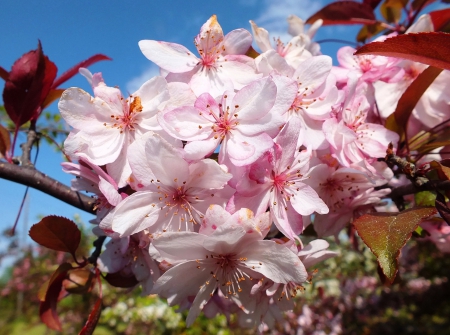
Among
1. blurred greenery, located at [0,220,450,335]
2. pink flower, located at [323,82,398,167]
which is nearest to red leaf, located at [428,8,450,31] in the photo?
pink flower, located at [323,82,398,167]

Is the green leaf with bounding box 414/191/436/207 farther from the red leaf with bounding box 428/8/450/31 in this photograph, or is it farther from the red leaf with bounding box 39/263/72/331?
the red leaf with bounding box 39/263/72/331

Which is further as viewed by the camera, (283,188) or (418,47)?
(283,188)

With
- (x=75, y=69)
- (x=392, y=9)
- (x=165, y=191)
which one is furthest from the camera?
(x=392, y=9)

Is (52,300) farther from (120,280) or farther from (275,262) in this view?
(275,262)

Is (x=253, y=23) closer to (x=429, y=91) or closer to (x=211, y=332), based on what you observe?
(x=429, y=91)

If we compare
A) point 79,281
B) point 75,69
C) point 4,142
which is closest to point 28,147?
point 4,142

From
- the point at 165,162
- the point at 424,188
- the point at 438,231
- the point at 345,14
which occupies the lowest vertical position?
the point at 438,231
